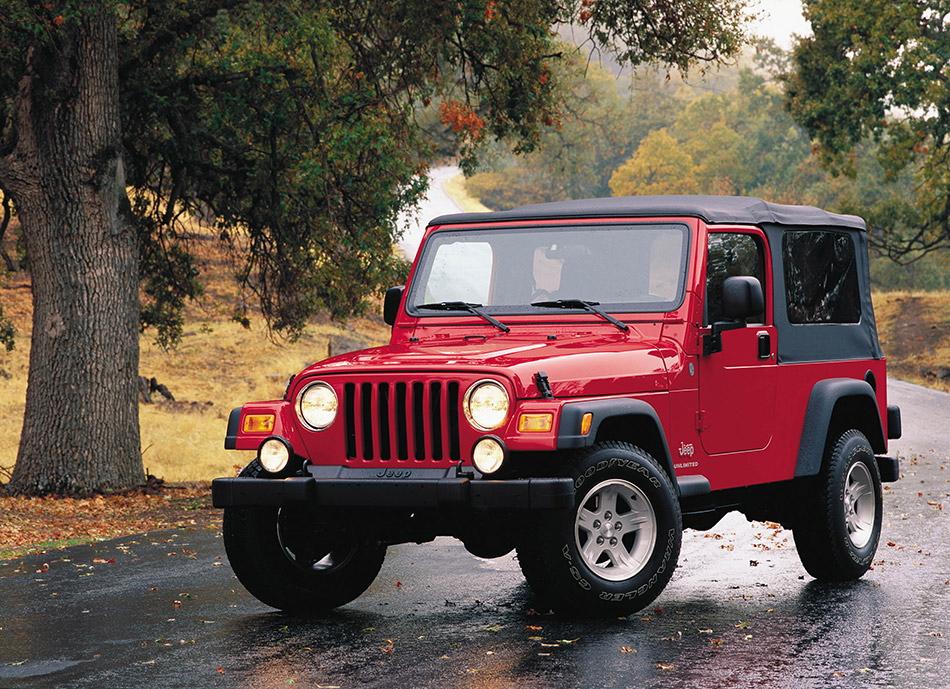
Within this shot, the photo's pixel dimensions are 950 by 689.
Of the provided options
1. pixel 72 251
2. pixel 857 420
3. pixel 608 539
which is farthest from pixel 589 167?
pixel 608 539

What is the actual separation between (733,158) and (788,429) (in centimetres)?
8798

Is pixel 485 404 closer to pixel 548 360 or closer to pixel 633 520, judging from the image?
pixel 548 360

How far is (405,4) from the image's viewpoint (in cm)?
1622

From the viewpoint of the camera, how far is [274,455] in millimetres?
7062

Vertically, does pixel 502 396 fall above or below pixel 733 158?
below

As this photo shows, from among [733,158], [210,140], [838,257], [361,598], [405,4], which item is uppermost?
[733,158]

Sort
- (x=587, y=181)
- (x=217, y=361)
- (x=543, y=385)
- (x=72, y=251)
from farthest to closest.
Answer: (x=587, y=181)
(x=217, y=361)
(x=72, y=251)
(x=543, y=385)

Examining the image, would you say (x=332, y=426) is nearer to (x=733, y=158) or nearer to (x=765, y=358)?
(x=765, y=358)

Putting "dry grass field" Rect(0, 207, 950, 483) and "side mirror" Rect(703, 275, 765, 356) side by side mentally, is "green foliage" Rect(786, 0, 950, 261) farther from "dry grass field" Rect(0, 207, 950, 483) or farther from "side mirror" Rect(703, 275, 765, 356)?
"side mirror" Rect(703, 275, 765, 356)

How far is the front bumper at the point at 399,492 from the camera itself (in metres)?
6.36

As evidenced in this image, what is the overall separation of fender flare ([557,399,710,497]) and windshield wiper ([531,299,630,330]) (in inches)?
28.1

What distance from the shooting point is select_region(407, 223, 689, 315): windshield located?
309 inches

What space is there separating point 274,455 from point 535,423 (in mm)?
1460

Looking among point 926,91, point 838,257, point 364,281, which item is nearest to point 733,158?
point 926,91
